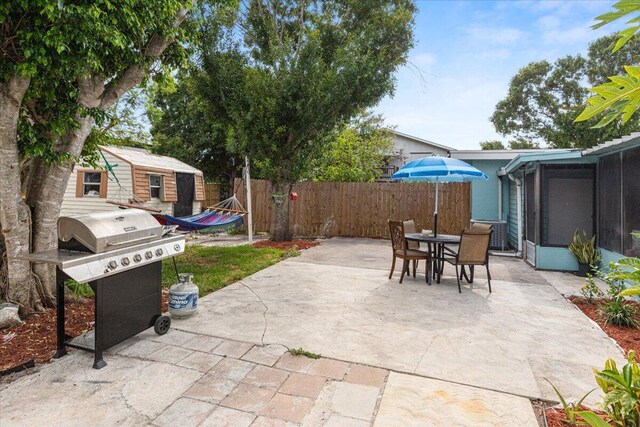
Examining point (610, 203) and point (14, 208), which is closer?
point (14, 208)

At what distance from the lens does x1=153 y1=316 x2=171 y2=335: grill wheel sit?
122 inches

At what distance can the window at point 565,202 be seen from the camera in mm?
5832

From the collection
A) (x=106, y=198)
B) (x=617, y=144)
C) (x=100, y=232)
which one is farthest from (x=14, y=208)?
(x=106, y=198)

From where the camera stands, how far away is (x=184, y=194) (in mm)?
13523

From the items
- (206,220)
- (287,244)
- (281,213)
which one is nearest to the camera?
(206,220)

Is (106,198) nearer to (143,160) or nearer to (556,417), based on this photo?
(143,160)

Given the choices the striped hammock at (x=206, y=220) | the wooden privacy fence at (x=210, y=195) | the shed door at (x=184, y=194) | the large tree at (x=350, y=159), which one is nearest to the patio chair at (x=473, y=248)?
the striped hammock at (x=206, y=220)

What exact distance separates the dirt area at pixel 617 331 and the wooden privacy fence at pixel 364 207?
5.41 meters

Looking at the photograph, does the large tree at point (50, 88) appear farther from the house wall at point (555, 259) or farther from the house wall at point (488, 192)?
the house wall at point (488, 192)

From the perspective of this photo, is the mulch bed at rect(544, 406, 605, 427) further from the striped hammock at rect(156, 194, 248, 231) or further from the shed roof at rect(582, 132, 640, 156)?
the striped hammock at rect(156, 194, 248, 231)

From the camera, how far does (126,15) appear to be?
124 inches

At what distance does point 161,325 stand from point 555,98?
23360mm

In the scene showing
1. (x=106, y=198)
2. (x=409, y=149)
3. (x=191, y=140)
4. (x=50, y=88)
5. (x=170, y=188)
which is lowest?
(x=106, y=198)

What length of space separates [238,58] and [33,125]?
5.33 metres
